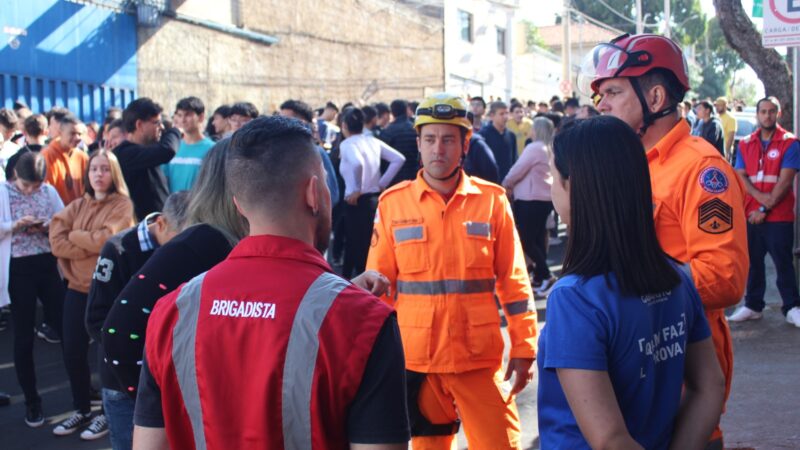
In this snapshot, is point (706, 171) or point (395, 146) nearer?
point (706, 171)

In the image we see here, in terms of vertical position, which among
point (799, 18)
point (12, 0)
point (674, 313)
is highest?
point (12, 0)

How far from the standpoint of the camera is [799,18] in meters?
8.22

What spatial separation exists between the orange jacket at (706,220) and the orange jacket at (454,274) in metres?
1.23

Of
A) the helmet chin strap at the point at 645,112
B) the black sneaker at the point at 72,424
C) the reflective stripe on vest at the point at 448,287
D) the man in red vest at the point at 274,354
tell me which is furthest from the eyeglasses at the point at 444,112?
the black sneaker at the point at 72,424

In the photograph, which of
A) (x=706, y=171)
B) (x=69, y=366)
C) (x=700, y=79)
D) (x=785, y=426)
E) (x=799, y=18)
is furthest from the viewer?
(x=700, y=79)

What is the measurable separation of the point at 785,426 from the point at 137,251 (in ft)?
14.4

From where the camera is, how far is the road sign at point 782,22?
8.25 meters

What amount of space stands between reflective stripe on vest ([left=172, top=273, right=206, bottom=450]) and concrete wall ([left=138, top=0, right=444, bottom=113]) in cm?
2035

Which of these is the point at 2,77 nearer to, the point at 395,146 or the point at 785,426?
the point at 395,146

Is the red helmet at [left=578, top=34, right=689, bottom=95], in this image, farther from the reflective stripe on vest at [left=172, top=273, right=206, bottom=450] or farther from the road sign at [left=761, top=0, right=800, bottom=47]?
the road sign at [left=761, top=0, right=800, bottom=47]

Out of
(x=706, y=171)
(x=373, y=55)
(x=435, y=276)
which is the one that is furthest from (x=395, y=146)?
(x=373, y=55)

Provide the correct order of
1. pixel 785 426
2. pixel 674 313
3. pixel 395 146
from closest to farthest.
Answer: pixel 674 313, pixel 785 426, pixel 395 146

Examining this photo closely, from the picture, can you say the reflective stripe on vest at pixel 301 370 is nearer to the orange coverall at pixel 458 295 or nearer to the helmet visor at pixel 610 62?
the helmet visor at pixel 610 62

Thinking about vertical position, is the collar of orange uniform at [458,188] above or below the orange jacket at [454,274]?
above
